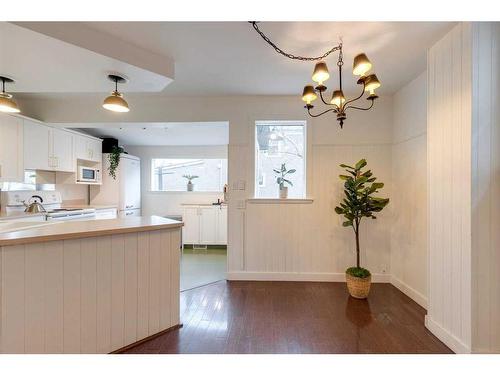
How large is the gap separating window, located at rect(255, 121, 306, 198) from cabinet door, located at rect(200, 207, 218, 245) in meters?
2.06

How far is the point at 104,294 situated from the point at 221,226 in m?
3.47

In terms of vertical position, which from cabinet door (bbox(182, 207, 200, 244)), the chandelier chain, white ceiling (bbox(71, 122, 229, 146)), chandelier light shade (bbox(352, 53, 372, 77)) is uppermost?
the chandelier chain

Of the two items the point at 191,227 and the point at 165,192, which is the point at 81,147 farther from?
the point at 191,227

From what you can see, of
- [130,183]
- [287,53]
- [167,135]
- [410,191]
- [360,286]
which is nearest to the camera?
[287,53]

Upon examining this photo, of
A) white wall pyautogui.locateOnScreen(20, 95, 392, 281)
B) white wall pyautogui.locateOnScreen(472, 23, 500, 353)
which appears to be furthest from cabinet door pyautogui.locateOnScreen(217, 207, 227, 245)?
white wall pyautogui.locateOnScreen(472, 23, 500, 353)

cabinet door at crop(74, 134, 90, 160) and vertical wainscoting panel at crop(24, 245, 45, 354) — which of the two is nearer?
vertical wainscoting panel at crop(24, 245, 45, 354)

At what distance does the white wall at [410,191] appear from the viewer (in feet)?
8.47

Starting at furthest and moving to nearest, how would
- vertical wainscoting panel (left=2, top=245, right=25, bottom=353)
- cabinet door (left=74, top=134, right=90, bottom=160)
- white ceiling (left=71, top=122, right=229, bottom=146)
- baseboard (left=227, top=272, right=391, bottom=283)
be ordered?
1. white ceiling (left=71, top=122, right=229, bottom=146)
2. cabinet door (left=74, top=134, right=90, bottom=160)
3. baseboard (left=227, top=272, right=391, bottom=283)
4. vertical wainscoting panel (left=2, top=245, right=25, bottom=353)

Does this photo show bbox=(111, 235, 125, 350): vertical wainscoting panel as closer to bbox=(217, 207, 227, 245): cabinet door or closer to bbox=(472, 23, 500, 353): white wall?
bbox=(472, 23, 500, 353): white wall

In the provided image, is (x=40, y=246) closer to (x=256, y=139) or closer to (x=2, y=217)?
(x=2, y=217)

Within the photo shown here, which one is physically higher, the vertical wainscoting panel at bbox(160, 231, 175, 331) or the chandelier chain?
the chandelier chain

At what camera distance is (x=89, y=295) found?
162 centimetres

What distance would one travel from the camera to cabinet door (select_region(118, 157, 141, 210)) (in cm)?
482

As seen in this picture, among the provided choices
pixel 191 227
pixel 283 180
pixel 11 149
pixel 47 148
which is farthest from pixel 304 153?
pixel 11 149
